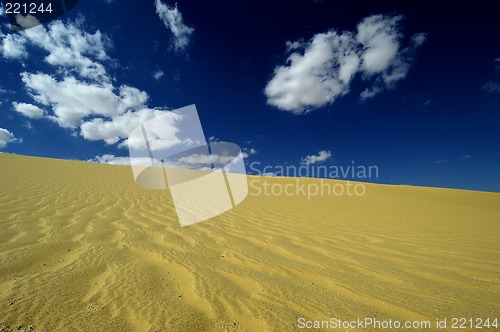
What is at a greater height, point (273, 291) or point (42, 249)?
point (42, 249)

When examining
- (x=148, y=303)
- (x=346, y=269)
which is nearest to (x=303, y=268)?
(x=346, y=269)

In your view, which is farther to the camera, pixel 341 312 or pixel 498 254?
pixel 498 254

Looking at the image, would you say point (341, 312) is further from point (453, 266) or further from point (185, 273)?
point (453, 266)

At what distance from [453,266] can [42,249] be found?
5.21 m

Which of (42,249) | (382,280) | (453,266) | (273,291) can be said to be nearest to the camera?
(273,291)

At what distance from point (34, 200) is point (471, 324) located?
8.08 m

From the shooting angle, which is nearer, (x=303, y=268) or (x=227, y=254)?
(x=303, y=268)

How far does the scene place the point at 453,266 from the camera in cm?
316

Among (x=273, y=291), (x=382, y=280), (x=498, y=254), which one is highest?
(x=273, y=291)

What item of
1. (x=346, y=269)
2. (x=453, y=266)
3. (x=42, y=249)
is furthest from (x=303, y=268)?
(x=42, y=249)

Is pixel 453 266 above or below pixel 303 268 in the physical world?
below

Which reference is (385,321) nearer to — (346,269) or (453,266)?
(346,269)

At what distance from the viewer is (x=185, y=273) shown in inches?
96.8

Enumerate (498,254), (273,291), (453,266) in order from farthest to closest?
(498,254) → (453,266) → (273,291)
